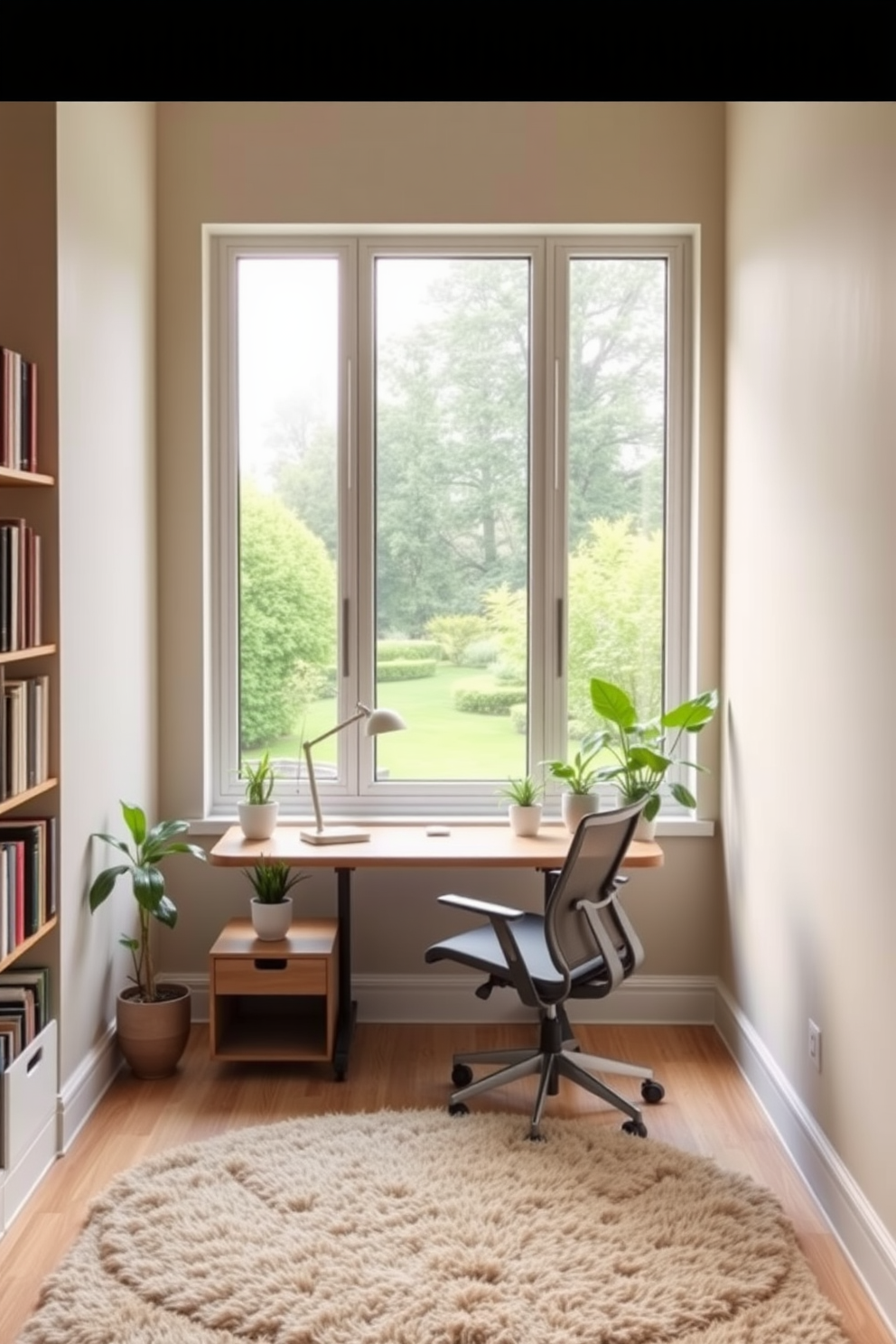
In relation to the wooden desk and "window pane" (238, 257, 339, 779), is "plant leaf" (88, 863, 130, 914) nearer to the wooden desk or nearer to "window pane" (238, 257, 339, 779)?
the wooden desk

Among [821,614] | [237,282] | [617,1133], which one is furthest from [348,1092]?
[237,282]

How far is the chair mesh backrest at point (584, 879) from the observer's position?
10.3 ft

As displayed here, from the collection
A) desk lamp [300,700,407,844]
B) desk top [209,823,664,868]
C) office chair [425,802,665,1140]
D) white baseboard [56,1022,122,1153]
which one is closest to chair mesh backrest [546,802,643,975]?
office chair [425,802,665,1140]

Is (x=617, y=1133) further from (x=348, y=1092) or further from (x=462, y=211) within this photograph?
(x=462, y=211)

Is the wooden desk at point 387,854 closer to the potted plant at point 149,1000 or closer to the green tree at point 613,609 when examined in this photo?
the potted plant at point 149,1000

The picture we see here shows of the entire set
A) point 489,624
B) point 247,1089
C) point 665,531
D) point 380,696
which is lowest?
point 247,1089

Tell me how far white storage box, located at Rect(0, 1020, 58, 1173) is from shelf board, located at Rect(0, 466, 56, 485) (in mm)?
1354

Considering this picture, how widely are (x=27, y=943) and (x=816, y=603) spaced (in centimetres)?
211

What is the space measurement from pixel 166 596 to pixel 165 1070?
1.57 m

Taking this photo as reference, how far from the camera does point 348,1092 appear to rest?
3.54m

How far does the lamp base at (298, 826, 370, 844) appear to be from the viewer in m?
3.82

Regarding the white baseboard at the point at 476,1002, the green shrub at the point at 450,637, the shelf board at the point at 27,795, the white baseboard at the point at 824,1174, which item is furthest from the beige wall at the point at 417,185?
the shelf board at the point at 27,795

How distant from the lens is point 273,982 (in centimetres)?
363

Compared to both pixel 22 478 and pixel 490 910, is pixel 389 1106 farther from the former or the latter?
pixel 22 478
